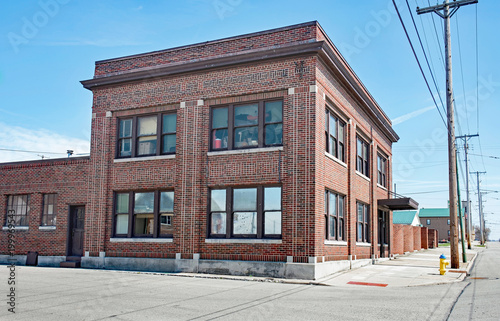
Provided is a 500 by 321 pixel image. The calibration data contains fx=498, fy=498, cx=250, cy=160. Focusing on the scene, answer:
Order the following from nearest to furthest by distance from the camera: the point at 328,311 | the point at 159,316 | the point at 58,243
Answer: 1. the point at 159,316
2. the point at 328,311
3. the point at 58,243

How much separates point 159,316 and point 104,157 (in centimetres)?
1333

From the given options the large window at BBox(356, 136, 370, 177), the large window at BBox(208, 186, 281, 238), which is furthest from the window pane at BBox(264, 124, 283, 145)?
the large window at BBox(356, 136, 370, 177)

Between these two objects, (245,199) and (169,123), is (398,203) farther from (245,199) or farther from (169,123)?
(169,123)

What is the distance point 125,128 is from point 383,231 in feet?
53.7

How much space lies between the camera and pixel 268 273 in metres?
17.6

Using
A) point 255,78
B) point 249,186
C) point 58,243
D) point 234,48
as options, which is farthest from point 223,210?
point 58,243

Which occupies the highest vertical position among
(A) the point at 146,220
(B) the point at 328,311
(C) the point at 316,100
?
(C) the point at 316,100

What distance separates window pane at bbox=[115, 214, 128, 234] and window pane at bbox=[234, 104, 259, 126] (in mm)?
6404

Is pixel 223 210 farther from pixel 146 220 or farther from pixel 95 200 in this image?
pixel 95 200

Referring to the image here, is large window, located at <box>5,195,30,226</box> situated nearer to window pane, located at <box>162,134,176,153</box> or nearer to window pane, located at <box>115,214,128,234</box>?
window pane, located at <box>115,214,128,234</box>

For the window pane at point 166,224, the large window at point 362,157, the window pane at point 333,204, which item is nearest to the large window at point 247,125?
the window pane at point 166,224

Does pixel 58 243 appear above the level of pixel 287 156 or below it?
below

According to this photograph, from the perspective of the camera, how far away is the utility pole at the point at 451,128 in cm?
2158

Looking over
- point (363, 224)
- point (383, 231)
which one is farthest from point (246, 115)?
point (383, 231)
